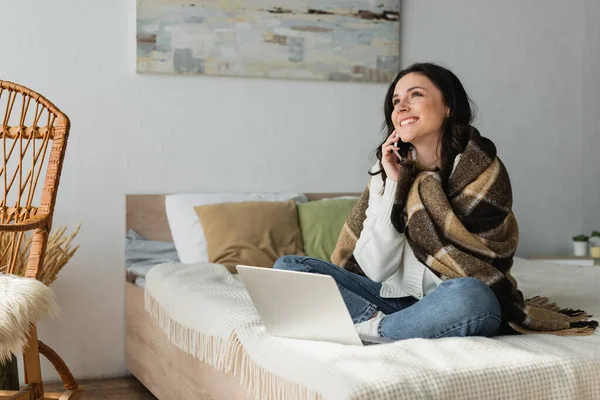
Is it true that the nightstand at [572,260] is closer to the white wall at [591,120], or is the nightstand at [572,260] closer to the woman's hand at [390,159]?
the white wall at [591,120]

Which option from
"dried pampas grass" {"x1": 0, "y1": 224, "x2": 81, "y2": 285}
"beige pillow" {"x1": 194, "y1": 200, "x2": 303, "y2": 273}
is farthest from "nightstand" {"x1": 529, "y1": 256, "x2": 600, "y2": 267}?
"dried pampas grass" {"x1": 0, "y1": 224, "x2": 81, "y2": 285}

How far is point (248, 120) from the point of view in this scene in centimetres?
358

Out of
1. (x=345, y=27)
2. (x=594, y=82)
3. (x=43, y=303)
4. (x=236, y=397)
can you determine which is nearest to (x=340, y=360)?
(x=236, y=397)

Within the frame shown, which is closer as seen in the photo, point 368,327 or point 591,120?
point 368,327

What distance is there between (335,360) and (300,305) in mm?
184

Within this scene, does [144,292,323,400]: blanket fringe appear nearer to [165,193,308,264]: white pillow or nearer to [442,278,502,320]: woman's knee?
[442,278,502,320]: woman's knee

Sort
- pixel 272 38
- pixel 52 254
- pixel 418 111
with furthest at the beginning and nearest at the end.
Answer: pixel 272 38
pixel 52 254
pixel 418 111

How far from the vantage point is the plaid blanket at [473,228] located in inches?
79.4

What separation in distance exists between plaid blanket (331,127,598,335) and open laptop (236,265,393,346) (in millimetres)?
335

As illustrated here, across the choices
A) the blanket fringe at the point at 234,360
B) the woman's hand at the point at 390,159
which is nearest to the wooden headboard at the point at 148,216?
the blanket fringe at the point at 234,360

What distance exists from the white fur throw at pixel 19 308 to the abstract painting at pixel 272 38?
1456 millimetres

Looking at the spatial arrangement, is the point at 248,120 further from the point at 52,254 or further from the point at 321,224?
the point at 52,254

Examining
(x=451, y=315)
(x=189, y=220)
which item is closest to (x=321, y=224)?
(x=189, y=220)

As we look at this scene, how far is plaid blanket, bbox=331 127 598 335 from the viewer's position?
202 cm
